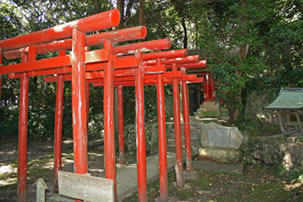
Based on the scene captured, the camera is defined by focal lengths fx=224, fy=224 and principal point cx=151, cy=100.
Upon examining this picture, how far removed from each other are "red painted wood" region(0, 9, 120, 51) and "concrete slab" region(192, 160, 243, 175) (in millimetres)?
6187

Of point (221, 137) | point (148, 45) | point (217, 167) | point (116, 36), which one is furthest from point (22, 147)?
point (221, 137)

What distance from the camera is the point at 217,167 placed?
745 centimetres

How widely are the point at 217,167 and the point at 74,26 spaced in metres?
6.37

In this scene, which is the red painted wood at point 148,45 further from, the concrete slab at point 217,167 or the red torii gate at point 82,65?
the concrete slab at point 217,167

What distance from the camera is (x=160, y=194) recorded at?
5.43 m

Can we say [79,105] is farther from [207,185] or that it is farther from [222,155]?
[222,155]

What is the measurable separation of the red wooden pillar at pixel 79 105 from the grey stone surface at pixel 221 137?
5898 millimetres

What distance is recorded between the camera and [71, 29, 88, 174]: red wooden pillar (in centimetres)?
295

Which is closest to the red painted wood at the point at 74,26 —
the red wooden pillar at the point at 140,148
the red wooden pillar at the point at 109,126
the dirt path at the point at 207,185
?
the red wooden pillar at the point at 109,126

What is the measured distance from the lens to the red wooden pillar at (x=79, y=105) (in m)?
2.95

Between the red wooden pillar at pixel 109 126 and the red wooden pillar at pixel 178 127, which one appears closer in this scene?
the red wooden pillar at pixel 109 126

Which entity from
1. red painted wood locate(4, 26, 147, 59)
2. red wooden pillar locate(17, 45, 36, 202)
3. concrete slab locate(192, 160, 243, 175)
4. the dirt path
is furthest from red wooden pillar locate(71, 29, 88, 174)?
concrete slab locate(192, 160, 243, 175)

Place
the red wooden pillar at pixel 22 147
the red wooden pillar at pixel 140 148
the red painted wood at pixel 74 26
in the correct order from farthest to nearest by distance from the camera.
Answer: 1. the red wooden pillar at pixel 22 147
2. the red wooden pillar at pixel 140 148
3. the red painted wood at pixel 74 26

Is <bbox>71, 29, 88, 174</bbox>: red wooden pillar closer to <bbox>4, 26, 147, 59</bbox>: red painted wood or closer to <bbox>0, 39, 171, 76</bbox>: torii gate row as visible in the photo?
<bbox>0, 39, 171, 76</bbox>: torii gate row
